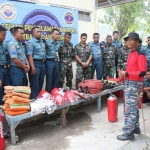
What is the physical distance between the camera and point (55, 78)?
16.0ft

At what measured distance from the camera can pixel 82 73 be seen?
5.37 m

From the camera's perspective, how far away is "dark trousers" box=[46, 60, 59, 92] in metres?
4.68

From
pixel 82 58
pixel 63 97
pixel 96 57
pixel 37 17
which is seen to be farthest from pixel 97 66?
pixel 63 97

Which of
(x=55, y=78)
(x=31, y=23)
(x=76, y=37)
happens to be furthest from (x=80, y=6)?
(x=55, y=78)

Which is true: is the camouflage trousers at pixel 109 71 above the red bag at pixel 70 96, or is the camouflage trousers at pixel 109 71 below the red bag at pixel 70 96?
above

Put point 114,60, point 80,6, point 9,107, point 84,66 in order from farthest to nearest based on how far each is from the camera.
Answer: point 80,6 < point 114,60 < point 84,66 < point 9,107

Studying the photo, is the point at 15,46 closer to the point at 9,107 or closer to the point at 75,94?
the point at 9,107

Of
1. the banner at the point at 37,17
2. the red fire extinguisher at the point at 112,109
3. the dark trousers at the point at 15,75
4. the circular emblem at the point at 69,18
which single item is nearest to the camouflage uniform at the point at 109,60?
the banner at the point at 37,17

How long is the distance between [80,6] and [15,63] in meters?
3.68

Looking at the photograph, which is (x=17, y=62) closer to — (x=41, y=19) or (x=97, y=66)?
(x=41, y=19)

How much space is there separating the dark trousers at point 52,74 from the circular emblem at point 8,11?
137 cm

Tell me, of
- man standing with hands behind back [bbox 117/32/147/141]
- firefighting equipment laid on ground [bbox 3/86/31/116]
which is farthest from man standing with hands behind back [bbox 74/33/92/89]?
man standing with hands behind back [bbox 117/32/147/141]

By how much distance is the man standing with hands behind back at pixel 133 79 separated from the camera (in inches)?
112

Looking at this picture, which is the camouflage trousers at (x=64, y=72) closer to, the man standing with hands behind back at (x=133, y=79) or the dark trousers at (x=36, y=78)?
the dark trousers at (x=36, y=78)
